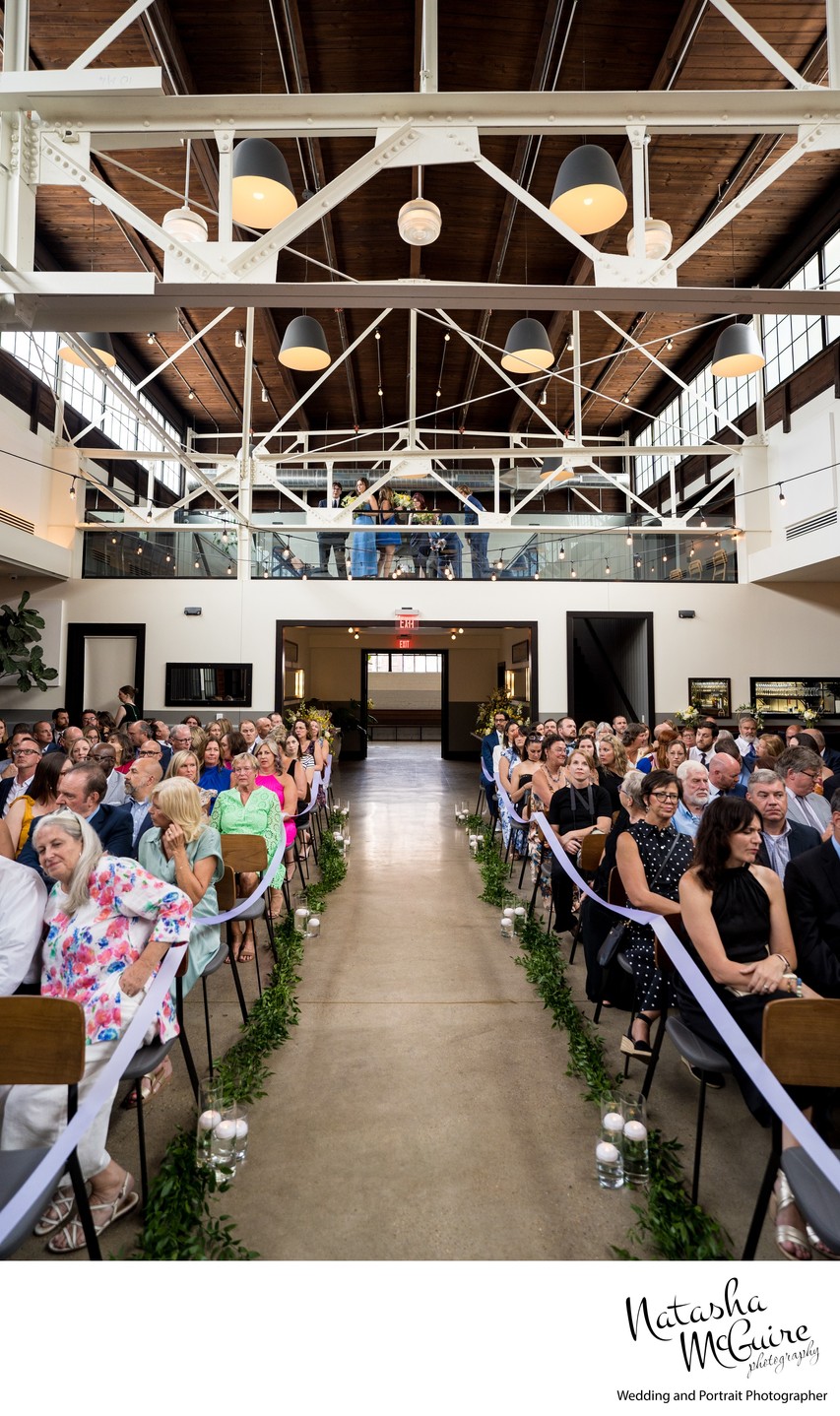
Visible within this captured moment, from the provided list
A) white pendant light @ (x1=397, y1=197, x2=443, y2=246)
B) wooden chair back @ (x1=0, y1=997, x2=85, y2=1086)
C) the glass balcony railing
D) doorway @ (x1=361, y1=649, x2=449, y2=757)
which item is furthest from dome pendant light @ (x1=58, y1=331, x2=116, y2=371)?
doorway @ (x1=361, y1=649, x2=449, y2=757)

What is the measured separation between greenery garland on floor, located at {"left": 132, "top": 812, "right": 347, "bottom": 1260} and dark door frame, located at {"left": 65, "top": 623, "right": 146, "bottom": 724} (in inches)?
411

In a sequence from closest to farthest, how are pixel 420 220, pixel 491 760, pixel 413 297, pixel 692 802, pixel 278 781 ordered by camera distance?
pixel 413 297, pixel 692 802, pixel 420 220, pixel 278 781, pixel 491 760

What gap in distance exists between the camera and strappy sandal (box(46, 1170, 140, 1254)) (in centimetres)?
215

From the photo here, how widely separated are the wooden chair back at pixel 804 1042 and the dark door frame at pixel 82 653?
1334cm

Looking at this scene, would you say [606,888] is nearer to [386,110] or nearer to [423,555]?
[386,110]

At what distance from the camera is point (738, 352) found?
303 inches

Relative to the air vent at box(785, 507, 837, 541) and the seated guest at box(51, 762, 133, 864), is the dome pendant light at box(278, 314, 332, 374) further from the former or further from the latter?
the air vent at box(785, 507, 837, 541)

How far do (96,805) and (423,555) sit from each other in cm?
1111

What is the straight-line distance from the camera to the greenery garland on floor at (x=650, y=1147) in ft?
7.06

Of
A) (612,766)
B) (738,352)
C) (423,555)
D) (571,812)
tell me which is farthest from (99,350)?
(571,812)

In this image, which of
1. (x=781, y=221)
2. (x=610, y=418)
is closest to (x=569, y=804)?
(x=781, y=221)

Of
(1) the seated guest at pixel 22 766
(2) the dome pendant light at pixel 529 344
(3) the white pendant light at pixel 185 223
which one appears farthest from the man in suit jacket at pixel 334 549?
(1) the seated guest at pixel 22 766

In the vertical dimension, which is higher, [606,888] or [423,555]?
[423,555]
